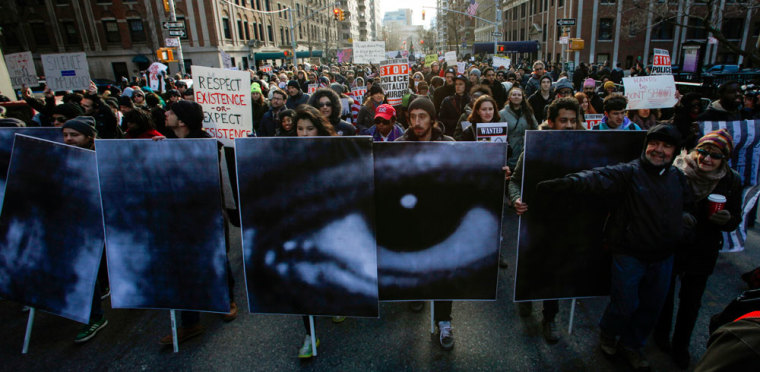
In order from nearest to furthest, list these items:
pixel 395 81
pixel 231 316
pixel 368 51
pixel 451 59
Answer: pixel 231 316
pixel 395 81
pixel 368 51
pixel 451 59

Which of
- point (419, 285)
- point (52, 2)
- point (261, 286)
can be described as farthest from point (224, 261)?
point (52, 2)

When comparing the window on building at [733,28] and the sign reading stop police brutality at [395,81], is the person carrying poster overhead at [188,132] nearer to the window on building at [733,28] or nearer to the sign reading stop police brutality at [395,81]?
the sign reading stop police brutality at [395,81]

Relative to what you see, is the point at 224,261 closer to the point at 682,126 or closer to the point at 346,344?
the point at 346,344

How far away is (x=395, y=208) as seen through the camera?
285 cm

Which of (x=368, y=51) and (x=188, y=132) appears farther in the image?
(x=368, y=51)

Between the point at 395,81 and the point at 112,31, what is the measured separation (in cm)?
4127

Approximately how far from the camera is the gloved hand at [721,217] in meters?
2.64

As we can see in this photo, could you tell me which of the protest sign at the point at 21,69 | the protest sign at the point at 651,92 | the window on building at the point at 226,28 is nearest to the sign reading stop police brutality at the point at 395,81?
the protest sign at the point at 651,92

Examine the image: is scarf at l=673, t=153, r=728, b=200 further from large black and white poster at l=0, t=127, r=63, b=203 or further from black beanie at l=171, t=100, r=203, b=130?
large black and white poster at l=0, t=127, r=63, b=203

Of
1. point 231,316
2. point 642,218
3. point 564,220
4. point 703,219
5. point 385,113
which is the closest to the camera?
point 642,218

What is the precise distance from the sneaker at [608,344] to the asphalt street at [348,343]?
0.23ft

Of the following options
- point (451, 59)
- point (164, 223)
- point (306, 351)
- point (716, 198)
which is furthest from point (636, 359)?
point (451, 59)

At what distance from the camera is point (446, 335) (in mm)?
3340

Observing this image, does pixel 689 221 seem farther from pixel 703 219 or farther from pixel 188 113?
pixel 188 113
